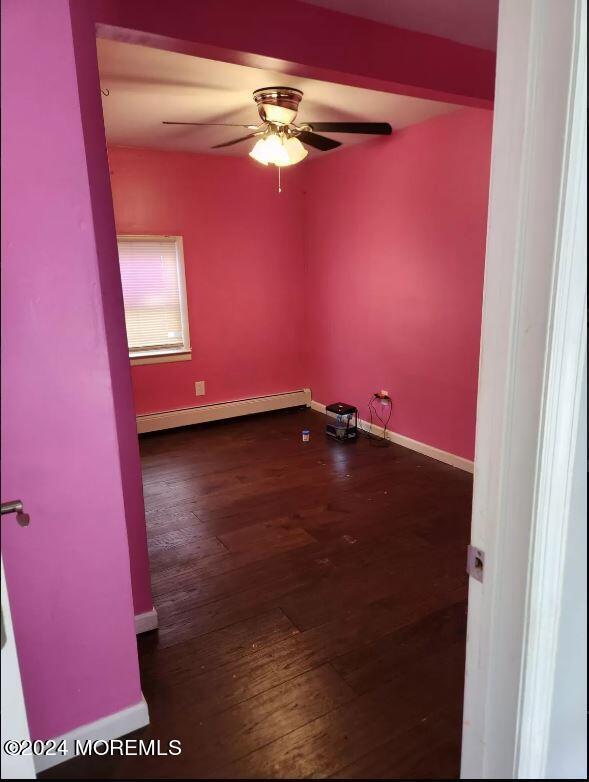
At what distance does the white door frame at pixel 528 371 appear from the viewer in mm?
804

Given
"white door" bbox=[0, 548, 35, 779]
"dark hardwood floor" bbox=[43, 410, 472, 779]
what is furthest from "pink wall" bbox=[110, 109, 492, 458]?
"white door" bbox=[0, 548, 35, 779]

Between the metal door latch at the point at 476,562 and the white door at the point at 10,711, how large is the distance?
892 millimetres

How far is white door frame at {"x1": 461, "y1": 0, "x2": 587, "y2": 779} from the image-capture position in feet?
2.64

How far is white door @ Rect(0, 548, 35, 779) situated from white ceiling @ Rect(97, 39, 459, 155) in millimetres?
2354

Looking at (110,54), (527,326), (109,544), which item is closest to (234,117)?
(110,54)

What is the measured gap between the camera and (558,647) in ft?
3.07

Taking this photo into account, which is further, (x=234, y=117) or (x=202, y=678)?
(x=234, y=117)

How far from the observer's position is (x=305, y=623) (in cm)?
219

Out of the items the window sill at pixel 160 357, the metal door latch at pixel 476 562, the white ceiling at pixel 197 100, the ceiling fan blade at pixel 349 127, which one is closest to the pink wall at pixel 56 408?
the white ceiling at pixel 197 100

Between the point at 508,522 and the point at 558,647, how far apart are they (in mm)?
240

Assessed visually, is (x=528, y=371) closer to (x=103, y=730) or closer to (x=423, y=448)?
(x=103, y=730)

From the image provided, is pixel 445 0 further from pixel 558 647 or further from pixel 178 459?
pixel 178 459

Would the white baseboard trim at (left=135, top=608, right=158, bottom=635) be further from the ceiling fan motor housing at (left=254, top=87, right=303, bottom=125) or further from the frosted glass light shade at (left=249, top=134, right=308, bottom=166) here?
the ceiling fan motor housing at (left=254, top=87, right=303, bottom=125)

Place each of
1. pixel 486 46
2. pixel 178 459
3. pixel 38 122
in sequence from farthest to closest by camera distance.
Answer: pixel 178 459 → pixel 486 46 → pixel 38 122
